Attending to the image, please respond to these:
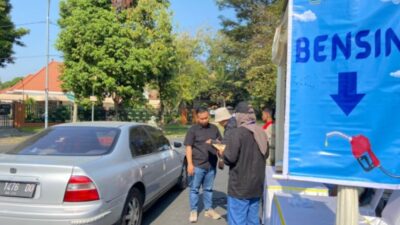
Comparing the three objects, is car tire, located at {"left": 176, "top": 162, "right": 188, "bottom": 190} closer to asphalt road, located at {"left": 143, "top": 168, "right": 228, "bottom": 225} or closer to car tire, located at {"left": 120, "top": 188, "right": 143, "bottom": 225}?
asphalt road, located at {"left": 143, "top": 168, "right": 228, "bottom": 225}

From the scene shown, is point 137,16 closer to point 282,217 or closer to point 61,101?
point 61,101

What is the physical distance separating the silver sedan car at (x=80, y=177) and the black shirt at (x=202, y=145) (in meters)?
0.61

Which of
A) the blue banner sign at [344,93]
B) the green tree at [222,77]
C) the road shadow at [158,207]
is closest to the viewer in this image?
the blue banner sign at [344,93]

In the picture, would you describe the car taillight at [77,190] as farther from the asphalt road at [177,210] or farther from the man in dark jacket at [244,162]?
the asphalt road at [177,210]

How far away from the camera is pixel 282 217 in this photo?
123 inches

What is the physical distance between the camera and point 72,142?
16.9 feet

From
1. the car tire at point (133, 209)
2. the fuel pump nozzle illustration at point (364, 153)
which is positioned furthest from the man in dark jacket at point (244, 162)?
the fuel pump nozzle illustration at point (364, 153)

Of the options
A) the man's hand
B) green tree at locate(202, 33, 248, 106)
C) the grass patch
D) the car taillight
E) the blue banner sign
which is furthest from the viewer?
green tree at locate(202, 33, 248, 106)

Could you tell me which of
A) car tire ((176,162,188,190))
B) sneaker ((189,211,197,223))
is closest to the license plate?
sneaker ((189,211,197,223))

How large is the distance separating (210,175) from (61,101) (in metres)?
34.3

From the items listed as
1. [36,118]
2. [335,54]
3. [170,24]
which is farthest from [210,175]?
[36,118]

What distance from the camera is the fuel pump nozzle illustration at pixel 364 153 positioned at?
2.08m

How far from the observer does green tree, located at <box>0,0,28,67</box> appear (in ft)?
81.4

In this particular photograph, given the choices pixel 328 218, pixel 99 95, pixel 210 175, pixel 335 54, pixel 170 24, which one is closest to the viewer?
pixel 335 54
